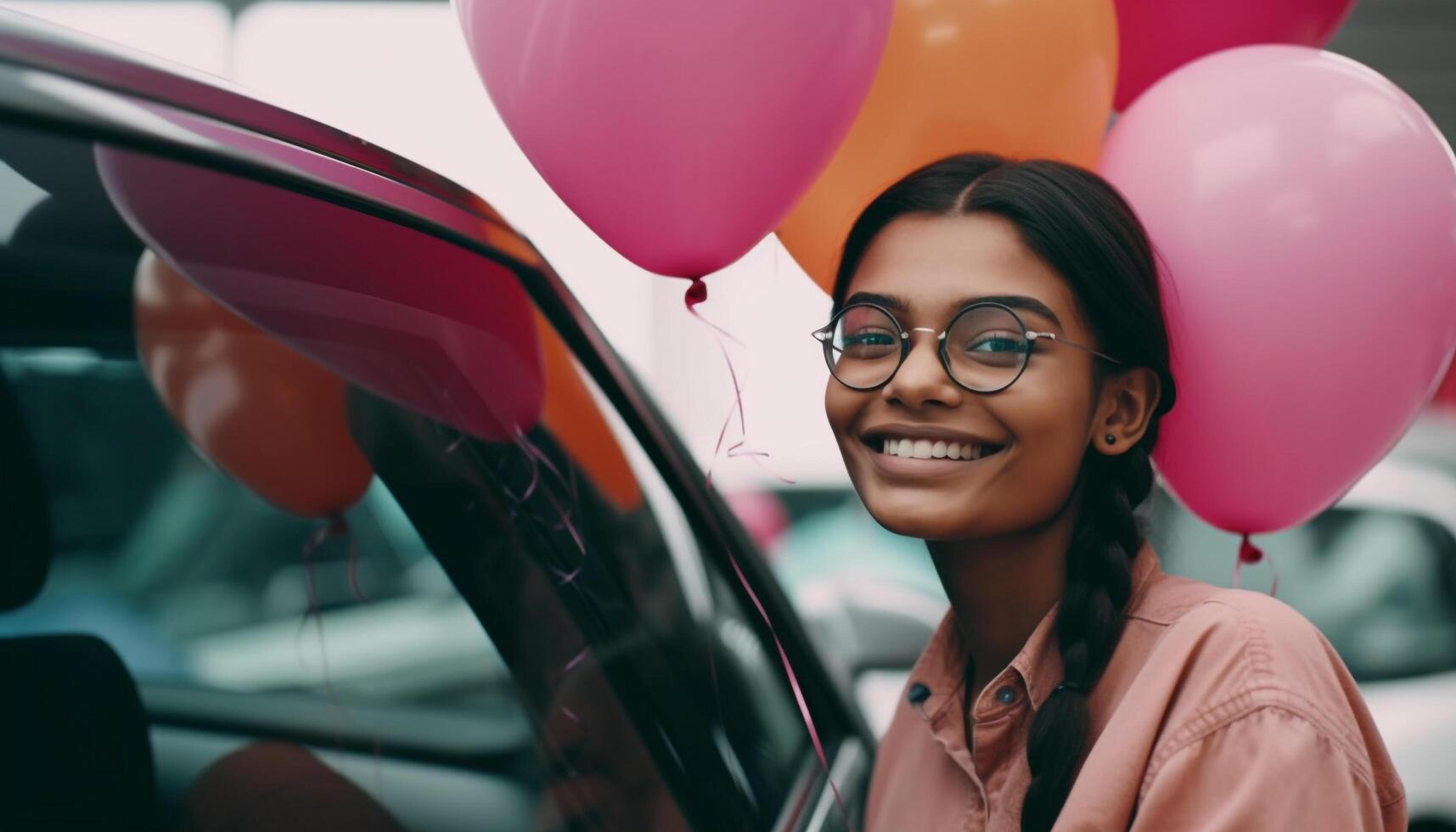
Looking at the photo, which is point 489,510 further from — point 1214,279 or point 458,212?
point 1214,279

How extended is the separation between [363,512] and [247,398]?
18 centimetres

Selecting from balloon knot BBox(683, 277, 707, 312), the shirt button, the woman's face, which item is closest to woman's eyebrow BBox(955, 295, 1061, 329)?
the woman's face

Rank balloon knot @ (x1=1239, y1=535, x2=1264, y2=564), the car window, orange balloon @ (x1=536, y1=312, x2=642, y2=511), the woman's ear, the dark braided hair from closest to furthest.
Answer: the car window → the dark braided hair → the woman's ear → orange balloon @ (x1=536, y1=312, x2=642, y2=511) → balloon knot @ (x1=1239, y1=535, x2=1264, y2=564)

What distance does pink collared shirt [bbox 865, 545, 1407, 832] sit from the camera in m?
0.96

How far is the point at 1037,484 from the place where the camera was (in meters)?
1.23

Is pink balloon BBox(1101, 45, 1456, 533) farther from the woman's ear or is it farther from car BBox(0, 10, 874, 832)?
car BBox(0, 10, 874, 832)

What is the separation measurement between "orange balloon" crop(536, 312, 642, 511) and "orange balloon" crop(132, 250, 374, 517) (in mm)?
364

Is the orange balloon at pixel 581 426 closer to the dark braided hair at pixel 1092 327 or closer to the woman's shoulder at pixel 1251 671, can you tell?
the dark braided hair at pixel 1092 327

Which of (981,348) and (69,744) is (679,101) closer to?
(981,348)

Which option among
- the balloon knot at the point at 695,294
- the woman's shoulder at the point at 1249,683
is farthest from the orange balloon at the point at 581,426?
the woman's shoulder at the point at 1249,683

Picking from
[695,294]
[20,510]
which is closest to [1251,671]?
[695,294]

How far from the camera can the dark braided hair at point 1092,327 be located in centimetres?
117

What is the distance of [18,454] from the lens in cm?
90

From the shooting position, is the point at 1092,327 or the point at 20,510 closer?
the point at 20,510
